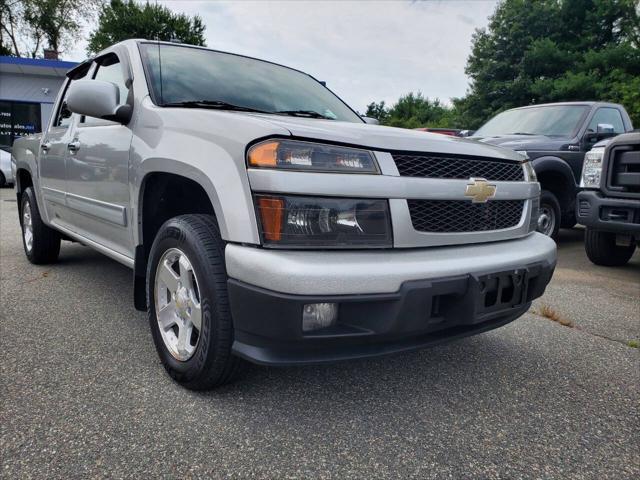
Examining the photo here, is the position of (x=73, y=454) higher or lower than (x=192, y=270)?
lower

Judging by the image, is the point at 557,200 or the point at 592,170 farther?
the point at 557,200

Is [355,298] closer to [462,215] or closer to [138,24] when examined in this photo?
[462,215]

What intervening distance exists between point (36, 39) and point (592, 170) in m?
36.0

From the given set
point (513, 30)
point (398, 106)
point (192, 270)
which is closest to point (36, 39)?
point (513, 30)

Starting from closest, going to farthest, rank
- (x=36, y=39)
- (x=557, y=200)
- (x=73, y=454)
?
(x=73, y=454), (x=557, y=200), (x=36, y=39)

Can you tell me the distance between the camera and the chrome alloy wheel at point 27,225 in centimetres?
457

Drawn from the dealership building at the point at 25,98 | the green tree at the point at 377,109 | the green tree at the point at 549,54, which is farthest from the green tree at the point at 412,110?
the dealership building at the point at 25,98

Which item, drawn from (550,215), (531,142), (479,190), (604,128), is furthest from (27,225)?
(604,128)

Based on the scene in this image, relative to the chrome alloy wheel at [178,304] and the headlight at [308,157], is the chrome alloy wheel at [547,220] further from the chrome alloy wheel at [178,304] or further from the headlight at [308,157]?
the chrome alloy wheel at [178,304]

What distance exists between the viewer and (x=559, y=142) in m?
5.84

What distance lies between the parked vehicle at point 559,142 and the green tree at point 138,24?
27.2 meters

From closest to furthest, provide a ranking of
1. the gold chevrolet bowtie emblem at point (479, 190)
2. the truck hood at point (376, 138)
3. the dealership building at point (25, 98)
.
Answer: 1. the truck hood at point (376, 138)
2. the gold chevrolet bowtie emblem at point (479, 190)
3. the dealership building at point (25, 98)

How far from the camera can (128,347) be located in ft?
8.61

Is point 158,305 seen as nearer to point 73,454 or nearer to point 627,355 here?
point 73,454
